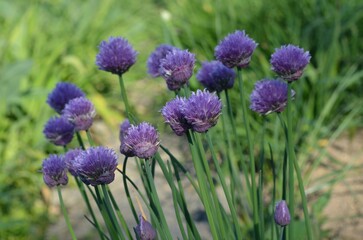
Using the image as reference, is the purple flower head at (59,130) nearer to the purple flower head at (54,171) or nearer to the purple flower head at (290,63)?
the purple flower head at (54,171)

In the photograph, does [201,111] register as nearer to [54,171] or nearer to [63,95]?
[54,171]

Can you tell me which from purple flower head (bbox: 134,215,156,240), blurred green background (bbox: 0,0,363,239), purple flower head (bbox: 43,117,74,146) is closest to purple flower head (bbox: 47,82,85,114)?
purple flower head (bbox: 43,117,74,146)

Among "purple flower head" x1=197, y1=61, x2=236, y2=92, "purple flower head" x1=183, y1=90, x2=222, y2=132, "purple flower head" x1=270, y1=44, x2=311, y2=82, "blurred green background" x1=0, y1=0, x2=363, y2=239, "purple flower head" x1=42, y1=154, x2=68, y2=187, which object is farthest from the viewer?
"blurred green background" x1=0, y1=0, x2=363, y2=239

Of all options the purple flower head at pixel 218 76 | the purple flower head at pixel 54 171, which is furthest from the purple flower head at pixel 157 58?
the purple flower head at pixel 54 171

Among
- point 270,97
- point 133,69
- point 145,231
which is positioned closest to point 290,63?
point 270,97

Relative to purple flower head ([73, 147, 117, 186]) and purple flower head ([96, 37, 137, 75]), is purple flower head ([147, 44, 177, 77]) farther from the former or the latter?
purple flower head ([73, 147, 117, 186])

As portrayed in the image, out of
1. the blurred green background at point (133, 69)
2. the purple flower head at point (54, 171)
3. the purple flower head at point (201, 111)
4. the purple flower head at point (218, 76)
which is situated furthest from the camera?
the blurred green background at point (133, 69)

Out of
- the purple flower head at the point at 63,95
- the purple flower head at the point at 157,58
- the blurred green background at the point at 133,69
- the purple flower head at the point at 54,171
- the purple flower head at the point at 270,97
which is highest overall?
the blurred green background at the point at 133,69
